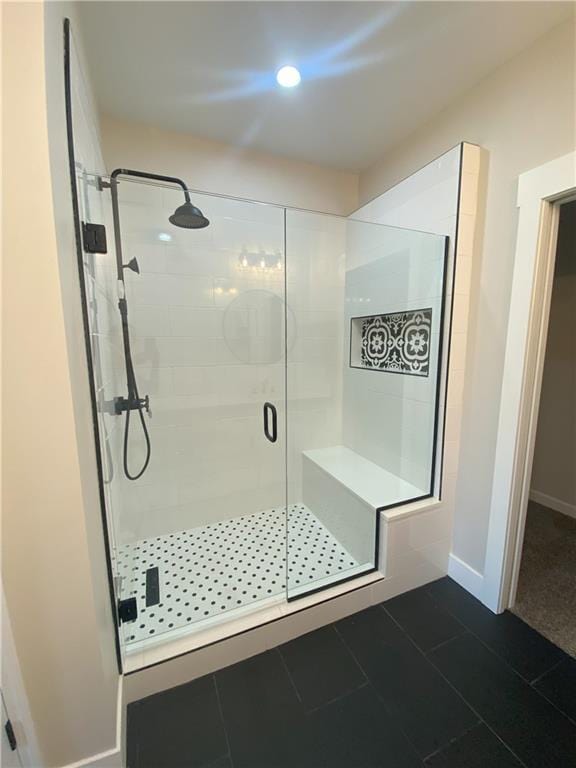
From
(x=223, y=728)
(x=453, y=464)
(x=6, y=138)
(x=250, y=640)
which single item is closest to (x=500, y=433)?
(x=453, y=464)

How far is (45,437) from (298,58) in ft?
6.06

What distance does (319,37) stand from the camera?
129cm

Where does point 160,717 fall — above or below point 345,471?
below

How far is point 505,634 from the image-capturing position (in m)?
1.50

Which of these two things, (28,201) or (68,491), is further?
(68,491)

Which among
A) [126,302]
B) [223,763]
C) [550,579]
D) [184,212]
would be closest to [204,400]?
[126,302]

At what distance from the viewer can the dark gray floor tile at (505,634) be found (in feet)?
4.48

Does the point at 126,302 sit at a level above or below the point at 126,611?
above

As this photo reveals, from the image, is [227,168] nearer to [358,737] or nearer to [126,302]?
[126,302]

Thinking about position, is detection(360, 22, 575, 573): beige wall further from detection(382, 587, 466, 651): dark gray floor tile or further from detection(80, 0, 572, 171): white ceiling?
detection(382, 587, 466, 651): dark gray floor tile

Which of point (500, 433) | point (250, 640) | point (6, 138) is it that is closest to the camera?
point (6, 138)

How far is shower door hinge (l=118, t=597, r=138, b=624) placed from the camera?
132 centimetres

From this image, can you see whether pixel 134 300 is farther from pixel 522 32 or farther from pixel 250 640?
pixel 522 32

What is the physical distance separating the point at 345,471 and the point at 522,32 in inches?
93.1
